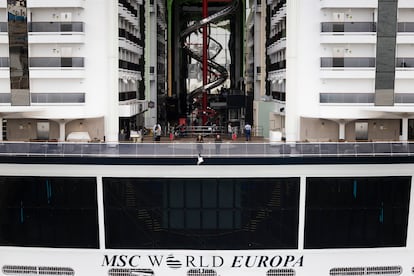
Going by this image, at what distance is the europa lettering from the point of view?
21.7m

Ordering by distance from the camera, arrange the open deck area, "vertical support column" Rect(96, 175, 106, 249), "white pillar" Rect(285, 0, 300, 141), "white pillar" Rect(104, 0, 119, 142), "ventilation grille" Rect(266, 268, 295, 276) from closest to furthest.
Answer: the open deck area, "vertical support column" Rect(96, 175, 106, 249), "ventilation grille" Rect(266, 268, 295, 276), "white pillar" Rect(285, 0, 300, 141), "white pillar" Rect(104, 0, 119, 142)

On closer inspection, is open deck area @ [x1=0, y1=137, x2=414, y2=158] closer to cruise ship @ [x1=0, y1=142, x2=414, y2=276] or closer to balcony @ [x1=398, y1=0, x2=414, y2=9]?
cruise ship @ [x1=0, y1=142, x2=414, y2=276]

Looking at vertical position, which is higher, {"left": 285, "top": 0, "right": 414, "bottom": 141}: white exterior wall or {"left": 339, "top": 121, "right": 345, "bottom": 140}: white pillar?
{"left": 285, "top": 0, "right": 414, "bottom": 141}: white exterior wall

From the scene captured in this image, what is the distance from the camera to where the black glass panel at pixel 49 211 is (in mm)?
21672

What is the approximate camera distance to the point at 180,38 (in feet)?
149

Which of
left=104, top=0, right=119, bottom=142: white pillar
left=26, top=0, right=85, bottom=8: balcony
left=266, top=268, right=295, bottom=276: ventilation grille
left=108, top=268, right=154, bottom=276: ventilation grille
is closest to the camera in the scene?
left=266, top=268, right=295, bottom=276: ventilation grille

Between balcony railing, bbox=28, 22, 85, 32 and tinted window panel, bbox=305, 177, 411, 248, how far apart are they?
9.84 m

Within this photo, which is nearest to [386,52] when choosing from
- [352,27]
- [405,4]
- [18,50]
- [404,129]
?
[352,27]

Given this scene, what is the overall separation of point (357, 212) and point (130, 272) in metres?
7.74

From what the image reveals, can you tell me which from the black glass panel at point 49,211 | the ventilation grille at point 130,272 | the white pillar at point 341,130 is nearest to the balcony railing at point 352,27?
the white pillar at point 341,130

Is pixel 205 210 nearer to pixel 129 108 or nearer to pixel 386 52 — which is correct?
pixel 129 108

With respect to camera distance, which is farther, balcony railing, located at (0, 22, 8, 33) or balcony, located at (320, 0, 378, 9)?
balcony railing, located at (0, 22, 8, 33)

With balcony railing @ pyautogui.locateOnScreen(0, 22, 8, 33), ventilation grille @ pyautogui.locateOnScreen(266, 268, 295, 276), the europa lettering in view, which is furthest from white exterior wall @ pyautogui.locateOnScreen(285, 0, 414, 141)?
balcony railing @ pyautogui.locateOnScreen(0, 22, 8, 33)

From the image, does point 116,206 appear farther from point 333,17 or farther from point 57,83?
point 333,17
